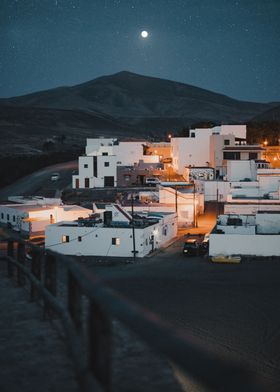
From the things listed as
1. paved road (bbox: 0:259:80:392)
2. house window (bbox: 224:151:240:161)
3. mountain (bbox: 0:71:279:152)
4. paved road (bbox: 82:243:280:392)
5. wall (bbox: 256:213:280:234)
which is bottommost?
paved road (bbox: 82:243:280:392)

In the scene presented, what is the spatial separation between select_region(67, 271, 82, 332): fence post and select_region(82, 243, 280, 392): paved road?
5979mm

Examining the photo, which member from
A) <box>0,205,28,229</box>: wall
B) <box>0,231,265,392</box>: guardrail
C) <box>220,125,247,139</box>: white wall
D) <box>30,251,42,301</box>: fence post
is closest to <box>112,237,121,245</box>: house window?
<box>0,205,28,229</box>: wall

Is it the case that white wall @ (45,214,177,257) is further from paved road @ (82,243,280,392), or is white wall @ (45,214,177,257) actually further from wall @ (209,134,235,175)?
wall @ (209,134,235,175)

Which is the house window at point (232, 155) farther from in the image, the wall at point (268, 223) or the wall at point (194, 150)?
the wall at point (268, 223)

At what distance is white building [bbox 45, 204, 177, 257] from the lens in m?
21.6

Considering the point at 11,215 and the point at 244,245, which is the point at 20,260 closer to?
the point at 244,245

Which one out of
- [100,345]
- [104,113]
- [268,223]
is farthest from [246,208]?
[104,113]

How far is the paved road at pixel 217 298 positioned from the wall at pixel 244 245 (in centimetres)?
79

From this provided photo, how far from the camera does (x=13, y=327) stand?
3648 mm

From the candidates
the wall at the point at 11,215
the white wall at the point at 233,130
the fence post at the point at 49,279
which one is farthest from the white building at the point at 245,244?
the white wall at the point at 233,130

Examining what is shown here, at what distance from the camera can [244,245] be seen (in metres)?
21.2

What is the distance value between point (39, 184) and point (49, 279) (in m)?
39.8

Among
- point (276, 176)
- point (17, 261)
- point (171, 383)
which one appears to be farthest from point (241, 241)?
point (171, 383)

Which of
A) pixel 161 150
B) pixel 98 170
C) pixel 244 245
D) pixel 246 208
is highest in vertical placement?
pixel 161 150
